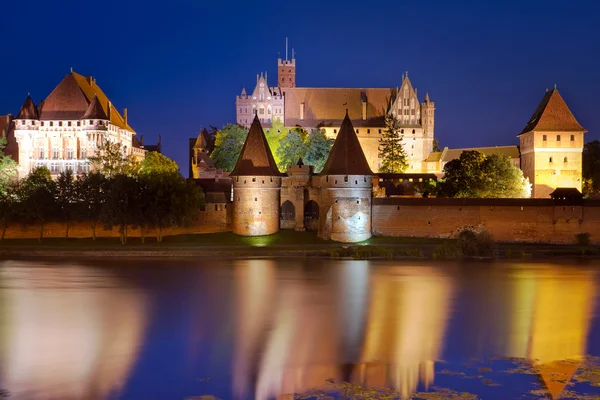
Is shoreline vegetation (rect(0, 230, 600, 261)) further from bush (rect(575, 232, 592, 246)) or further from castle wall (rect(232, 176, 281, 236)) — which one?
castle wall (rect(232, 176, 281, 236))

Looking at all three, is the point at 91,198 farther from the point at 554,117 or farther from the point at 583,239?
the point at 554,117

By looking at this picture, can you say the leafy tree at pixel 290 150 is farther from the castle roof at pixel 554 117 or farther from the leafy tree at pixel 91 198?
the castle roof at pixel 554 117

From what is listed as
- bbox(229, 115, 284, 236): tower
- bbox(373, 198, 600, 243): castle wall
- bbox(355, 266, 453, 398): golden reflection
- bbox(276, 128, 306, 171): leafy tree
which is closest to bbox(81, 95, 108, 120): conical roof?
bbox(276, 128, 306, 171): leafy tree

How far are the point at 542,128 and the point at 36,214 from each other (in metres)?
38.6

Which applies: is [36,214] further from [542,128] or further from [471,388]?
[542,128]

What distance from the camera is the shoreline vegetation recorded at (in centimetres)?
4050

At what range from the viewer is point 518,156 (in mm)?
69188

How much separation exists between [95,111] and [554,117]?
38.0 m

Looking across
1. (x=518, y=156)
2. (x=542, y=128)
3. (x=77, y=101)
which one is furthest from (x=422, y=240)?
(x=77, y=101)

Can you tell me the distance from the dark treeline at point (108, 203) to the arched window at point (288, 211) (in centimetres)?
533

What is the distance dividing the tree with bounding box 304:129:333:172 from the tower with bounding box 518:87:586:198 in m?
16.7

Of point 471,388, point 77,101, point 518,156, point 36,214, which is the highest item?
point 77,101

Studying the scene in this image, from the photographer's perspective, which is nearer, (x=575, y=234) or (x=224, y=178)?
(x=575, y=234)

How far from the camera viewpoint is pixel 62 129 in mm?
63938
